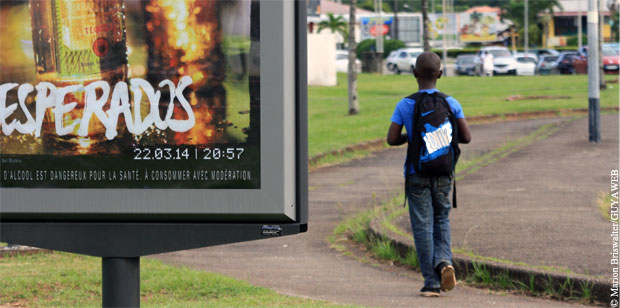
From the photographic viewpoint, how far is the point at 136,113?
421cm

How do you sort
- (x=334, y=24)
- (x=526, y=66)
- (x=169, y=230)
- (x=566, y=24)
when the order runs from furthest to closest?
(x=566, y=24), (x=334, y=24), (x=526, y=66), (x=169, y=230)

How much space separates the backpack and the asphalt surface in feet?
3.34

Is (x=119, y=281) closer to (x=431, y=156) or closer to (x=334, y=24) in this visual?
(x=431, y=156)

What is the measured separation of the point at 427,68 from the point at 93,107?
321 cm

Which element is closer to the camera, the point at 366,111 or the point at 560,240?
the point at 560,240

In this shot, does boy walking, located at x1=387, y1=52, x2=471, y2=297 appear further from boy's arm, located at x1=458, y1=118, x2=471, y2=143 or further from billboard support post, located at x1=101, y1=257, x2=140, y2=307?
billboard support post, located at x1=101, y1=257, x2=140, y2=307

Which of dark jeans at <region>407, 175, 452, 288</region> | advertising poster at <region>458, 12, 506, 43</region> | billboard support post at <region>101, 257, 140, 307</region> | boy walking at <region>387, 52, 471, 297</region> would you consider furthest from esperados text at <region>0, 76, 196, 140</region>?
advertising poster at <region>458, 12, 506, 43</region>

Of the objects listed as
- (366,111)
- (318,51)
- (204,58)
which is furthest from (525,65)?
(204,58)

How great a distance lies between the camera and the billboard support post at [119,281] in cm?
432

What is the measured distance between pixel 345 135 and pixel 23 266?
39.6ft

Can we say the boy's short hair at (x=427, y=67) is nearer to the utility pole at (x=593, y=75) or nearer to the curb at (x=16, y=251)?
the curb at (x=16, y=251)

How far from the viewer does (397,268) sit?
8773mm

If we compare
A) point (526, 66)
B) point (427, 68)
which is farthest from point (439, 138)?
point (526, 66)

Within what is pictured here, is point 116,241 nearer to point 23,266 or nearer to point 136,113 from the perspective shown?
point 136,113
